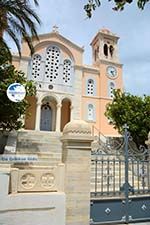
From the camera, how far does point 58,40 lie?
1032 inches

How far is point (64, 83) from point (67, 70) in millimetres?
1651

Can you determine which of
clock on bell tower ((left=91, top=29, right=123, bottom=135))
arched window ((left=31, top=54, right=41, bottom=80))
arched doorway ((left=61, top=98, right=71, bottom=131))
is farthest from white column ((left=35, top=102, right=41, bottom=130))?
clock on bell tower ((left=91, top=29, right=123, bottom=135))

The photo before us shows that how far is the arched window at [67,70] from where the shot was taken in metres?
25.4

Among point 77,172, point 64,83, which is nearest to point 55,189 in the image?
point 77,172

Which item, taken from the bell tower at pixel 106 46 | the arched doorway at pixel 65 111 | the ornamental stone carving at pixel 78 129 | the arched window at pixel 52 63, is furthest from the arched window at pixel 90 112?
the ornamental stone carving at pixel 78 129

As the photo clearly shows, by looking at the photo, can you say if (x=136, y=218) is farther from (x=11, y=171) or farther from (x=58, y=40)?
(x=58, y=40)

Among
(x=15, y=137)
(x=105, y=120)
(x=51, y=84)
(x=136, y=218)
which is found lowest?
(x=136, y=218)

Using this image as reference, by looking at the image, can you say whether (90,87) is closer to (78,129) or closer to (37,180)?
(78,129)

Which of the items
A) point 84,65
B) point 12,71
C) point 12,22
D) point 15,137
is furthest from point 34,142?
point 84,65

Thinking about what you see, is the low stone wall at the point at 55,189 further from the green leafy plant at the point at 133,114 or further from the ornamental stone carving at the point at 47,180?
the green leafy plant at the point at 133,114

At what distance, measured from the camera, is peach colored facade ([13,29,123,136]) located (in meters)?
23.9

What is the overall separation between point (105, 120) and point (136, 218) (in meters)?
18.8

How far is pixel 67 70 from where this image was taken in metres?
25.8

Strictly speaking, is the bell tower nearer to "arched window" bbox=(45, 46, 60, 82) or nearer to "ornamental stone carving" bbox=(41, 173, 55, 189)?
"arched window" bbox=(45, 46, 60, 82)
